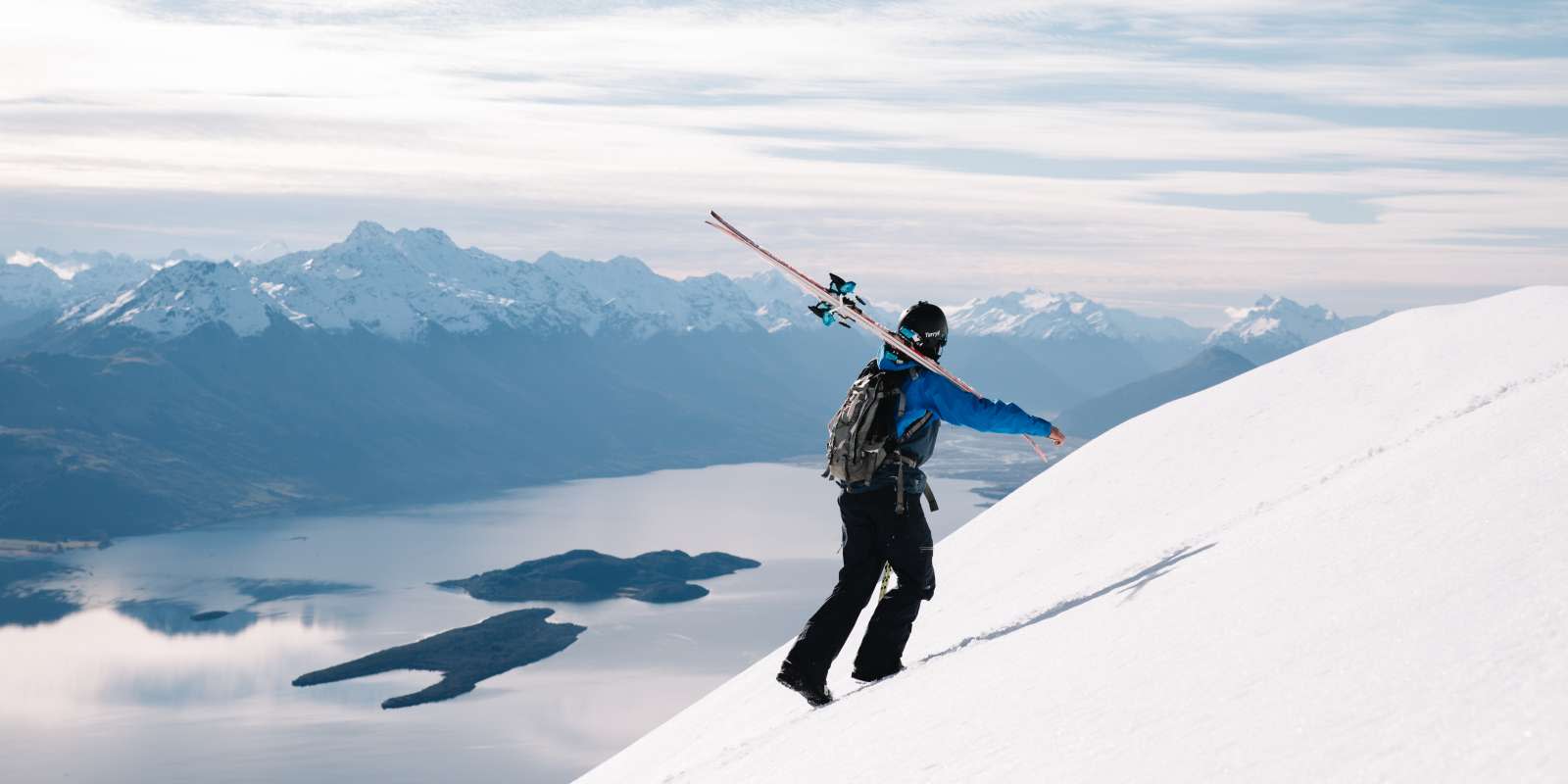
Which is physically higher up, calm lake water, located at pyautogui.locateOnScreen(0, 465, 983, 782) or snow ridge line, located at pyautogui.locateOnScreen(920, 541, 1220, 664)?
snow ridge line, located at pyautogui.locateOnScreen(920, 541, 1220, 664)

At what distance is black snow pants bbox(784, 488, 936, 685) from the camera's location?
24.7ft

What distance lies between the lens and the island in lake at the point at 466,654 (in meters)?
128

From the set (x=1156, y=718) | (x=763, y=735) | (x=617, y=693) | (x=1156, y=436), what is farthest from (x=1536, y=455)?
(x=617, y=693)

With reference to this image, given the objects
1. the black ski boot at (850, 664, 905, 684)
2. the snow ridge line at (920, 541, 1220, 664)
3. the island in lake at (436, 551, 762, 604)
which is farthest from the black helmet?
the island in lake at (436, 551, 762, 604)

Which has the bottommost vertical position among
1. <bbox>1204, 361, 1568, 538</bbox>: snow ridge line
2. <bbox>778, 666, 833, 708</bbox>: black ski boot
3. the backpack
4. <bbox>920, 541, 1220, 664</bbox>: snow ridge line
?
<bbox>778, 666, 833, 708</bbox>: black ski boot

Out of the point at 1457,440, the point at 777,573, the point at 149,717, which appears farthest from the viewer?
the point at 777,573

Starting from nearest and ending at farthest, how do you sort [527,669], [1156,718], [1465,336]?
[1156,718]
[1465,336]
[527,669]

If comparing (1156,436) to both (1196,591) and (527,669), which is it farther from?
(527,669)

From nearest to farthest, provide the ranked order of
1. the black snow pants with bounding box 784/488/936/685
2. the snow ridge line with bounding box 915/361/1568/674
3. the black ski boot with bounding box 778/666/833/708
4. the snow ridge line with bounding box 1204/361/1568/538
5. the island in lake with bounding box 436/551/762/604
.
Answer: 1. the snow ridge line with bounding box 915/361/1568/674
2. the black snow pants with bounding box 784/488/936/685
3. the black ski boot with bounding box 778/666/833/708
4. the snow ridge line with bounding box 1204/361/1568/538
5. the island in lake with bounding box 436/551/762/604

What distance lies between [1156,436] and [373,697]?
126m

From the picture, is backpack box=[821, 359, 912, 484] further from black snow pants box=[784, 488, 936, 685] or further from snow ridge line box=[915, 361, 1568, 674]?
snow ridge line box=[915, 361, 1568, 674]

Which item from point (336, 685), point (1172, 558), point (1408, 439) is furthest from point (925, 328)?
point (336, 685)

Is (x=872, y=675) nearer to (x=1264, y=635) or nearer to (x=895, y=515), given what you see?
(x=895, y=515)

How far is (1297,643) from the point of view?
4340mm
